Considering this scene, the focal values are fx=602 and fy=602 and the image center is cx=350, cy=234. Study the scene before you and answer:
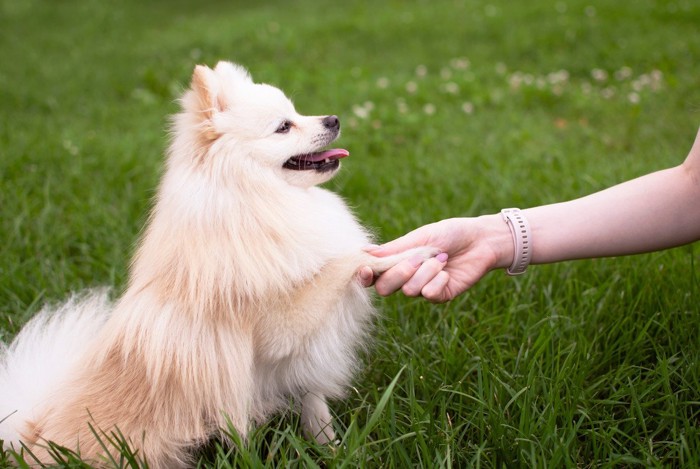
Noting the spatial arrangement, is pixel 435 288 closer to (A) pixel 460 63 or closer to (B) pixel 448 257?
(B) pixel 448 257

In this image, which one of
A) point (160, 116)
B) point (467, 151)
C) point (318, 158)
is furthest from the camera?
point (160, 116)

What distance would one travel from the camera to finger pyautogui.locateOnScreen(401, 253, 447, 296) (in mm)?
A: 1715

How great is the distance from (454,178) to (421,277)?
6.97ft

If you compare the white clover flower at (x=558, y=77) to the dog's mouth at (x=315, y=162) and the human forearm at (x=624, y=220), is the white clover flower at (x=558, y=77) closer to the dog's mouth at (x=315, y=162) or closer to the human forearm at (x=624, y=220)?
the human forearm at (x=624, y=220)

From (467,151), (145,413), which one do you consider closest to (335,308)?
(145,413)

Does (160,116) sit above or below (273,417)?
above

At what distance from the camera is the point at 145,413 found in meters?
1.64

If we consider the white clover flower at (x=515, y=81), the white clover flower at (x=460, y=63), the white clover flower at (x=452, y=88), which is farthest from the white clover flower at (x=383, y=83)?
the white clover flower at (x=515, y=81)

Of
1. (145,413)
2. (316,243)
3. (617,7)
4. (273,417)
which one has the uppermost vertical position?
(316,243)

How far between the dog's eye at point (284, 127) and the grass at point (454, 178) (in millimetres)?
832

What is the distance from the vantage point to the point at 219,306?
65.2 inches

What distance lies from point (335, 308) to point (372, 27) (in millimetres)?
7289

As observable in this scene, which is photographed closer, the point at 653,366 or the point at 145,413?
the point at 145,413

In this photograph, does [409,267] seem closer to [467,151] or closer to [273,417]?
[273,417]
